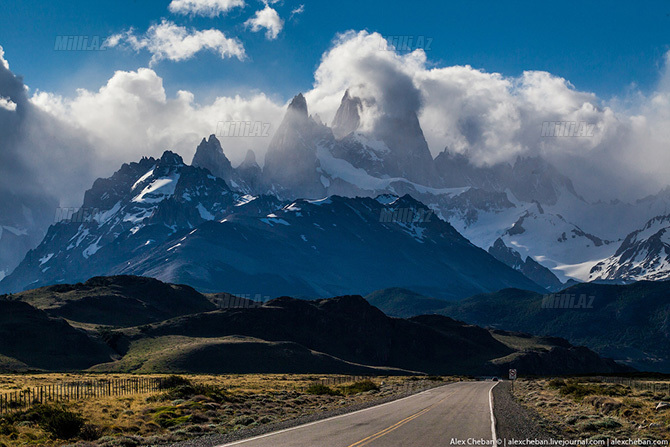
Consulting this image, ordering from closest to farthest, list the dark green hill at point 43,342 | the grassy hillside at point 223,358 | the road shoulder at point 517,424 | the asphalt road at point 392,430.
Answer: the asphalt road at point 392,430 → the road shoulder at point 517,424 → the dark green hill at point 43,342 → the grassy hillside at point 223,358

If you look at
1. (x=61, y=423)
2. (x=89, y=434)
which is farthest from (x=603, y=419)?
(x=61, y=423)

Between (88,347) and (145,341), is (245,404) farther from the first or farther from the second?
(145,341)

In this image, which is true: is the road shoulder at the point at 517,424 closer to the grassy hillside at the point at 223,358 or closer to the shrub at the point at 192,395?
the shrub at the point at 192,395

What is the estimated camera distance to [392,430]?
110 ft

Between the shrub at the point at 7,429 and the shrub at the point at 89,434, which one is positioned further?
the shrub at the point at 7,429

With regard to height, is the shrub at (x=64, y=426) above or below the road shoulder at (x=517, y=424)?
above

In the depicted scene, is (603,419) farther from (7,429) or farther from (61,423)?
(7,429)

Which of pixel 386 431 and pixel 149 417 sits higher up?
pixel 386 431

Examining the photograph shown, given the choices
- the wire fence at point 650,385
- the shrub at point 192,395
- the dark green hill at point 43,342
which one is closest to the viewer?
the shrub at point 192,395

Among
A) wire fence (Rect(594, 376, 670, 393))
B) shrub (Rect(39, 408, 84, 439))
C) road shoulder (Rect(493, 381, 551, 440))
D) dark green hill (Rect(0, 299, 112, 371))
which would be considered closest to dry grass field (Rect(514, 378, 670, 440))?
road shoulder (Rect(493, 381, 551, 440))

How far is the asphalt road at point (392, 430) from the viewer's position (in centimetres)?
2934

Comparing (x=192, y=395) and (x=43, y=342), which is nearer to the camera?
(x=192, y=395)

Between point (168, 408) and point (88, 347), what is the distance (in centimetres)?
13600

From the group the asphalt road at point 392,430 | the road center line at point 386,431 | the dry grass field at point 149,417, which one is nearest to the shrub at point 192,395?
the dry grass field at point 149,417
